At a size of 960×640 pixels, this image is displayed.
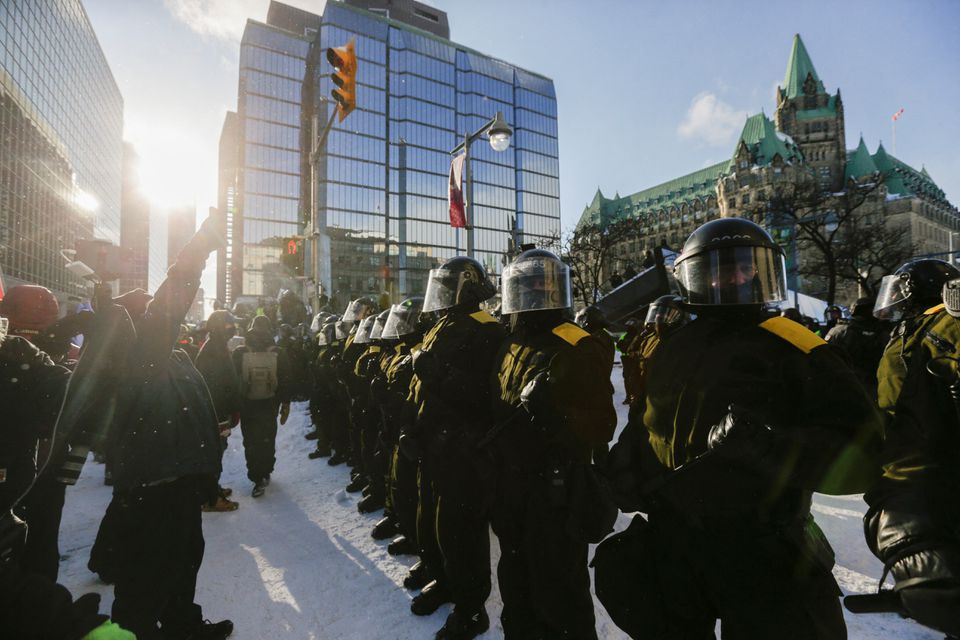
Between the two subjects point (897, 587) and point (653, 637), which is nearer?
point (897, 587)

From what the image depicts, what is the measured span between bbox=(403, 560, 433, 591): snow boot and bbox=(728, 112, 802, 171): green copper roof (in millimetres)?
88709

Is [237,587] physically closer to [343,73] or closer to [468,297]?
[468,297]

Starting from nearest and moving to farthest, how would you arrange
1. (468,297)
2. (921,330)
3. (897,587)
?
(897,587) < (921,330) < (468,297)

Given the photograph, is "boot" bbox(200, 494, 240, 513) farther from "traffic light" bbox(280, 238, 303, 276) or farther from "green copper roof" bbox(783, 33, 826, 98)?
"green copper roof" bbox(783, 33, 826, 98)

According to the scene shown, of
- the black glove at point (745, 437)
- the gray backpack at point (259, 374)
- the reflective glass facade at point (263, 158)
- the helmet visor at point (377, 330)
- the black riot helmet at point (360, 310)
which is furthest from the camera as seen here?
the reflective glass facade at point (263, 158)

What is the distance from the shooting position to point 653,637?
6.06 feet

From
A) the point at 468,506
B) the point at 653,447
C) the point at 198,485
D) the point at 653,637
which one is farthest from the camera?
the point at 468,506

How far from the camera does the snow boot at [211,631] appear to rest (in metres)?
3.07

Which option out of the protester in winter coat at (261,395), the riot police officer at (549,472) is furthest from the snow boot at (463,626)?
the protester in winter coat at (261,395)

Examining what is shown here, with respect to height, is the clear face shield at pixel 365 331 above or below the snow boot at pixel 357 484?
above

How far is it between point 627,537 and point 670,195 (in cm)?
10892

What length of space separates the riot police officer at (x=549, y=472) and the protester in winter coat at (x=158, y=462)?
73.7 inches

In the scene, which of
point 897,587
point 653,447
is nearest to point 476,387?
point 653,447

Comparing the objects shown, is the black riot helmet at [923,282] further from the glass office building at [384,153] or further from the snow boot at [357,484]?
the glass office building at [384,153]
